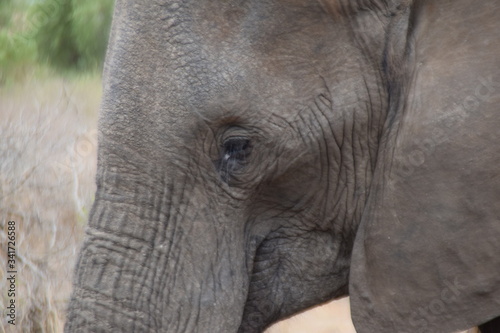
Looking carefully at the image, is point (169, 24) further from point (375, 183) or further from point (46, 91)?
point (46, 91)

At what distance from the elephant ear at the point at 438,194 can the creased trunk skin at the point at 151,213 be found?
28 centimetres

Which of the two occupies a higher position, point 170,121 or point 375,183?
point 170,121

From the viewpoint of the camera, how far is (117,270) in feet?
6.88

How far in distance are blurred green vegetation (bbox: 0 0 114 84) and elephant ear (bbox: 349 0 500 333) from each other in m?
5.57

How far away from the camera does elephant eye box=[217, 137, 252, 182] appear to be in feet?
6.93

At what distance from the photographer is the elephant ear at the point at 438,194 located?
78.4 inches

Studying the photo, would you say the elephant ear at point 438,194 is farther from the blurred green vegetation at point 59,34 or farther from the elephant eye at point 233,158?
the blurred green vegetation at point 59,34

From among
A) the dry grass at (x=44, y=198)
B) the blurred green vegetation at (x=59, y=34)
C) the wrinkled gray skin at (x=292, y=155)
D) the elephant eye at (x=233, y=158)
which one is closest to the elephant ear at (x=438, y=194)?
Result: the wrinkled gray skin at (x=292, y=155)

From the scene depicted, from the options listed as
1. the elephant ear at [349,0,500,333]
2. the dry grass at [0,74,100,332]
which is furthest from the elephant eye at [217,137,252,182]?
the dry grass at [0,74,100,332]

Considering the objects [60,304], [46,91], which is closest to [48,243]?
[60,304]

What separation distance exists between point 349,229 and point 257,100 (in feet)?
1.17

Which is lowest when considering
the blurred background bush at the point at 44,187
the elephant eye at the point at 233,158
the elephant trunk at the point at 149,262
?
the blurred background bush at the point at 44,187

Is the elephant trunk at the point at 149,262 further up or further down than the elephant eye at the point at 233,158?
further down

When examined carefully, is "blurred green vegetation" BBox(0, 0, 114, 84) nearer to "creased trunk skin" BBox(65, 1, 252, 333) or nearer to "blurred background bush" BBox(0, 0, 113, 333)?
"blurred background bush" BBox(0, 0, 113, 333)
